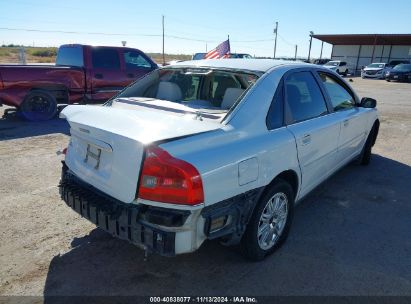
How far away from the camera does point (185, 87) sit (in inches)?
152

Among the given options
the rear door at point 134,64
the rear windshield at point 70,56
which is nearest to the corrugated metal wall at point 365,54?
the rear door at point 134,64

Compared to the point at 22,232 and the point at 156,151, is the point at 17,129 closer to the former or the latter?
the point at 22,232

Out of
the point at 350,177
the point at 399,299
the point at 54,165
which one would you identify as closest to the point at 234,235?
the point at 399,299

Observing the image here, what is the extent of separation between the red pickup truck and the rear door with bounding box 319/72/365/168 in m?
6.58

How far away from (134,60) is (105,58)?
0.89 metres

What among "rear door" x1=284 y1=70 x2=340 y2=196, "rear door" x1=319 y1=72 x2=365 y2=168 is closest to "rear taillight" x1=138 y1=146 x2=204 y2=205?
"rear door" x1=284 y1=70 x2=340 y2=196

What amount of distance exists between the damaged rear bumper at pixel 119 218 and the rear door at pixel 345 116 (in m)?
2.69

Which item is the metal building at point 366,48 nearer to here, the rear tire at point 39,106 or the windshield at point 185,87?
the rear tire at point 39,106

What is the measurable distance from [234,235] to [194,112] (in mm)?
1087

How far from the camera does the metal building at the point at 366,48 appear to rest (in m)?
44.0

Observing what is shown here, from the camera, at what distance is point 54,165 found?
216 inches

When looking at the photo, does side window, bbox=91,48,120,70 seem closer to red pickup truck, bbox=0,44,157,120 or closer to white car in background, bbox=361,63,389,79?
red pickup truck, bbox=0,44,157,120

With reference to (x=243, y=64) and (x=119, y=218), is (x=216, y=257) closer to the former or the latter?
(x=119, y=218)

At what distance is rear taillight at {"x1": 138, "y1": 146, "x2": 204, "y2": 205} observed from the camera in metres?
2.28
